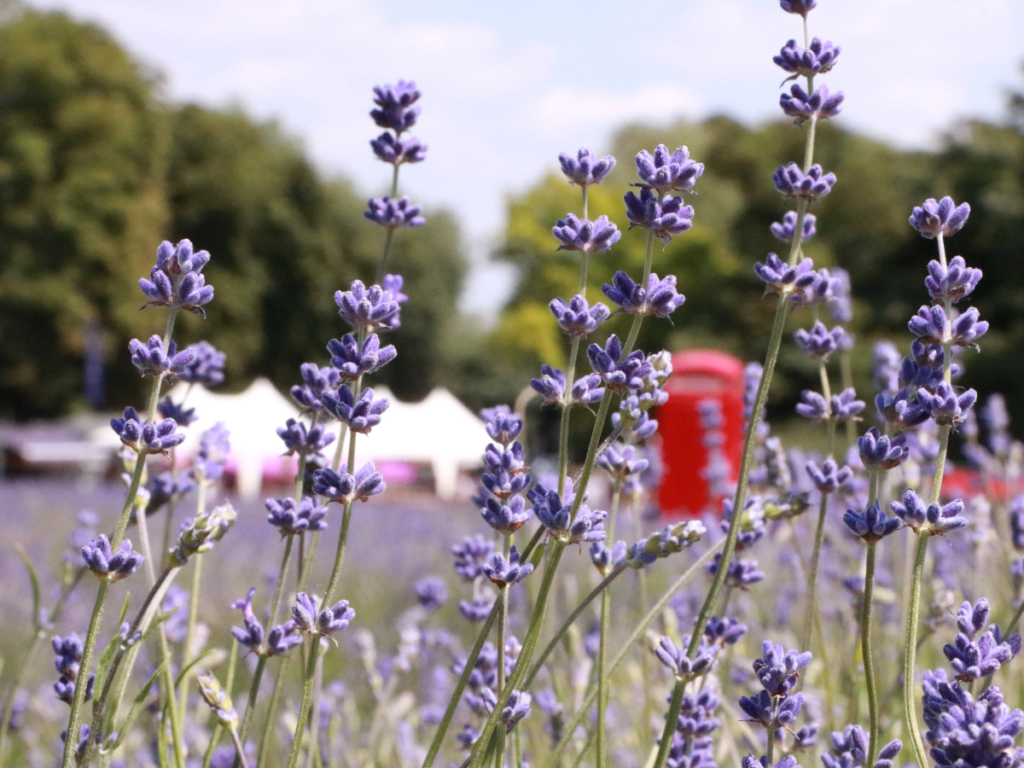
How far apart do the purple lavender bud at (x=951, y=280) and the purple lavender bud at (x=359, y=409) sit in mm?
607

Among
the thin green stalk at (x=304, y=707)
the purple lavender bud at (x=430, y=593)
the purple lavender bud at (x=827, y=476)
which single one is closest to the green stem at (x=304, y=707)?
the thin green stalk at (x=304, y=707)

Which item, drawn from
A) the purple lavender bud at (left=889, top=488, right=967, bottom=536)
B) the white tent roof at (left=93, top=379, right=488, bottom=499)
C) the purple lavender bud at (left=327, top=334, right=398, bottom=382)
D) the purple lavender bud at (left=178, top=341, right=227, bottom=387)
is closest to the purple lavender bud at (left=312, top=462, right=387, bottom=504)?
the purple lavender bud at (left=327, top=334, right=398, bottom=382)

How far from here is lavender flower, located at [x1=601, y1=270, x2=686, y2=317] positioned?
1328 mm

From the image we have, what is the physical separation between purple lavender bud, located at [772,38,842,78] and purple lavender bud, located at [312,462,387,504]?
691mm

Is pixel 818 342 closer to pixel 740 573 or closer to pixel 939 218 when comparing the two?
pixel 740 573

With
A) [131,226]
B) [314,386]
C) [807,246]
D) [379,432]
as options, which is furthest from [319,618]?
[807,246]

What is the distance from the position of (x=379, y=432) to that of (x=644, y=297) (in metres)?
17.1

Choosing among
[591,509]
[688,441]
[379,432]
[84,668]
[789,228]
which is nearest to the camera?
[84,668]

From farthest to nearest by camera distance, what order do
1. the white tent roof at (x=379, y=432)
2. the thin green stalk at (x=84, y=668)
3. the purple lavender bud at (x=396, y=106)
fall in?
the white tent roof at (x=379, y=432)
the purple lavender bud at (x=396, y=106)
the thin green stalk at (x=84, y=668)

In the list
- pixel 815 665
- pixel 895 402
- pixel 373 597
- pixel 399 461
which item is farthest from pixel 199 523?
pixel 399 461

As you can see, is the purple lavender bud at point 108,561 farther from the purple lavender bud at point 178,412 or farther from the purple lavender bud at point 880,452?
the purple lavender bud at point 880,452

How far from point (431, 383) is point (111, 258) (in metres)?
14.0

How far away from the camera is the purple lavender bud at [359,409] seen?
1.30 m

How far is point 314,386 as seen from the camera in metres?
1.68
